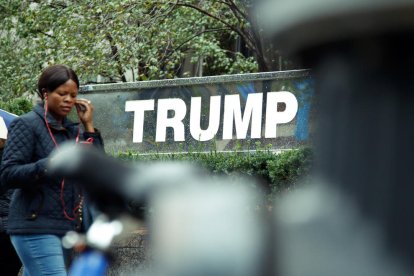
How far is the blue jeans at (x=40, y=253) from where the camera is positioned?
5457 mm

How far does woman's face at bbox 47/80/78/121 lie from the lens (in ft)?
18.5

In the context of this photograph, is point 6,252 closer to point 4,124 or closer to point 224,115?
point 4,124

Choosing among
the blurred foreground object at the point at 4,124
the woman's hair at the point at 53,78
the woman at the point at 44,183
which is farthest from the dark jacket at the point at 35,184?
the blurred foreground object at the point at 4,124

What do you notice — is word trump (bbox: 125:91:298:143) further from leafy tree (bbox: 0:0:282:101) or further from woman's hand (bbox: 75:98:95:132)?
woman's hand (bbox: 75:98:95:132)

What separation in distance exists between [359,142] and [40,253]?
449 cm

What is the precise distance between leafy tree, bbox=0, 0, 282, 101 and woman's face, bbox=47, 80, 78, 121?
7819mm

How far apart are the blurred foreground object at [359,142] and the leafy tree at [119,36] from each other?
12245mm

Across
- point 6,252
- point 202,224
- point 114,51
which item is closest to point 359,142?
point 202,224

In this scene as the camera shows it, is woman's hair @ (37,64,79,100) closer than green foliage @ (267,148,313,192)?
Yes

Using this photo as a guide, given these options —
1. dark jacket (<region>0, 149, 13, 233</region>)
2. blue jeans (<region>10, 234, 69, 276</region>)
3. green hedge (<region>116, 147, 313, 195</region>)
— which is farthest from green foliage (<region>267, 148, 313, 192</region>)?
blue jeans (<region>10, 234, 69, 276</region>)

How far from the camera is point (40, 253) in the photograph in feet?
17.9

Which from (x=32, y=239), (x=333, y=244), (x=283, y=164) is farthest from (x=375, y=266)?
(x=283, y=164)

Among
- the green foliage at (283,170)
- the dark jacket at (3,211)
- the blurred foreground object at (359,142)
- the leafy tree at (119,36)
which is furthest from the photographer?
the leafy tree at (119,36)

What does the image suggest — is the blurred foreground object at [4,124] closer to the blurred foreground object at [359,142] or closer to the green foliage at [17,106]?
the green foliage at [17,106]
